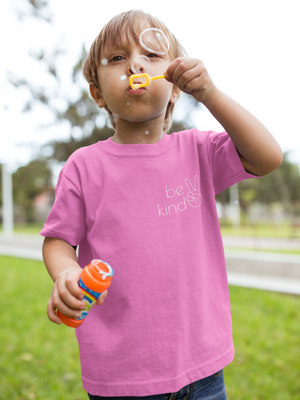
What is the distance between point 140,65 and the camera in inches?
33.6

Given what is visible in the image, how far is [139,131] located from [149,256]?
0.35m

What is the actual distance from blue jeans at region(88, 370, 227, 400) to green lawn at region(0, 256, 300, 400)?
142 cm

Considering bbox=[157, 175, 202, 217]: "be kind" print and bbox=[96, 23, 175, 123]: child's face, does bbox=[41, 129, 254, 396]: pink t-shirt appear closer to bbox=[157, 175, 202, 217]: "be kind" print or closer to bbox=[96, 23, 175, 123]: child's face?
bbox=[157, 175, 202, 217]: "be kind" print

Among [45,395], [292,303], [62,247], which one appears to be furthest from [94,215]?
[292,303]

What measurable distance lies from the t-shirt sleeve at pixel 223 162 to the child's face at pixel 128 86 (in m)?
0.18

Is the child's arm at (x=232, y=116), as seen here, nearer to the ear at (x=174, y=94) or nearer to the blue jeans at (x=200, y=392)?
the ear at (x=174, y=94)

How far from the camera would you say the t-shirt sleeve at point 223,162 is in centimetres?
95

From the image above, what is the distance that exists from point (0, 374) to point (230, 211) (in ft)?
82.5

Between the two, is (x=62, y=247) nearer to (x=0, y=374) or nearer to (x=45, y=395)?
(x=45, y=395)

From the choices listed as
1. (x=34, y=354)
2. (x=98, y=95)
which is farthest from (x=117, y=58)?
(x=34, y=354)

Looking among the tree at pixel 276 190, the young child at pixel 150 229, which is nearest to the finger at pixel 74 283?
the young child at pixel 150 229

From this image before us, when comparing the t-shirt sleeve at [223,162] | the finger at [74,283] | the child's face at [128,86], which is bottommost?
the finger at [74,283]

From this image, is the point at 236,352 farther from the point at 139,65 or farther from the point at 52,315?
the point at 139,65

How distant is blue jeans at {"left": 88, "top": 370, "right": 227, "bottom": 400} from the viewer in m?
0.90
